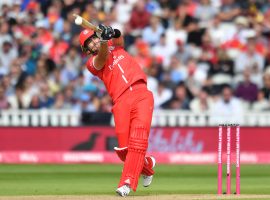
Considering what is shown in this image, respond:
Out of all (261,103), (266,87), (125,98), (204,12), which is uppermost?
(204,12)

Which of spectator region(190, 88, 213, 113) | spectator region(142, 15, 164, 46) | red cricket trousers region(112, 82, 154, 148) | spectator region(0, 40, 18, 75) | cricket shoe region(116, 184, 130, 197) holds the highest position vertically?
spectator region(142, 15, 164, 46)

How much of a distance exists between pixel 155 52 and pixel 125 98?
28.1 ft

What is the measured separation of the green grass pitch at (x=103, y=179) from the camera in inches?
423

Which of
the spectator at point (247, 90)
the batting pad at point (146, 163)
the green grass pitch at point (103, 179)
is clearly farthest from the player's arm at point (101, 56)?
the spectator at point (247, 90)

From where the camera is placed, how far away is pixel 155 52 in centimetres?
1819

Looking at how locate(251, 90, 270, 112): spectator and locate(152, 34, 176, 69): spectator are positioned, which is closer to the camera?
locate(251, 90, 270, 112): spectator

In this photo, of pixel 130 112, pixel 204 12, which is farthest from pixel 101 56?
pixel 204 12

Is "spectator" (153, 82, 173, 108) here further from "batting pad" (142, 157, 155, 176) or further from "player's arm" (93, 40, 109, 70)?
"player's arm" (93, 40, 109, 70)

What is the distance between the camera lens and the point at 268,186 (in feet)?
38.1

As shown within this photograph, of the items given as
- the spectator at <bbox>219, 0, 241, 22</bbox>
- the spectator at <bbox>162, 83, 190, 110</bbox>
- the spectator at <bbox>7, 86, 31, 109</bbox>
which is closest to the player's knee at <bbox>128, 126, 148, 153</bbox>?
the spectator at <bbox>162, 83, 190, 110</bbox>

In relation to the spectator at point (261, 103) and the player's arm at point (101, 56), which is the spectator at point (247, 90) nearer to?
the spectator at point (261, 103)

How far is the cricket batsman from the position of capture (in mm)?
9500

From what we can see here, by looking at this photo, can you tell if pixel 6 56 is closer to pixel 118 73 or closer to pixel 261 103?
pixel 261 103

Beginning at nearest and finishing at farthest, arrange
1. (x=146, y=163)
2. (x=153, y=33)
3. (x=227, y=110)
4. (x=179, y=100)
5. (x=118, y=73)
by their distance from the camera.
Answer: (x=118, y=73) → (x=146, y=163) → (x=227, y=110) → (x=179, y=100) → (x=153, y=33)
